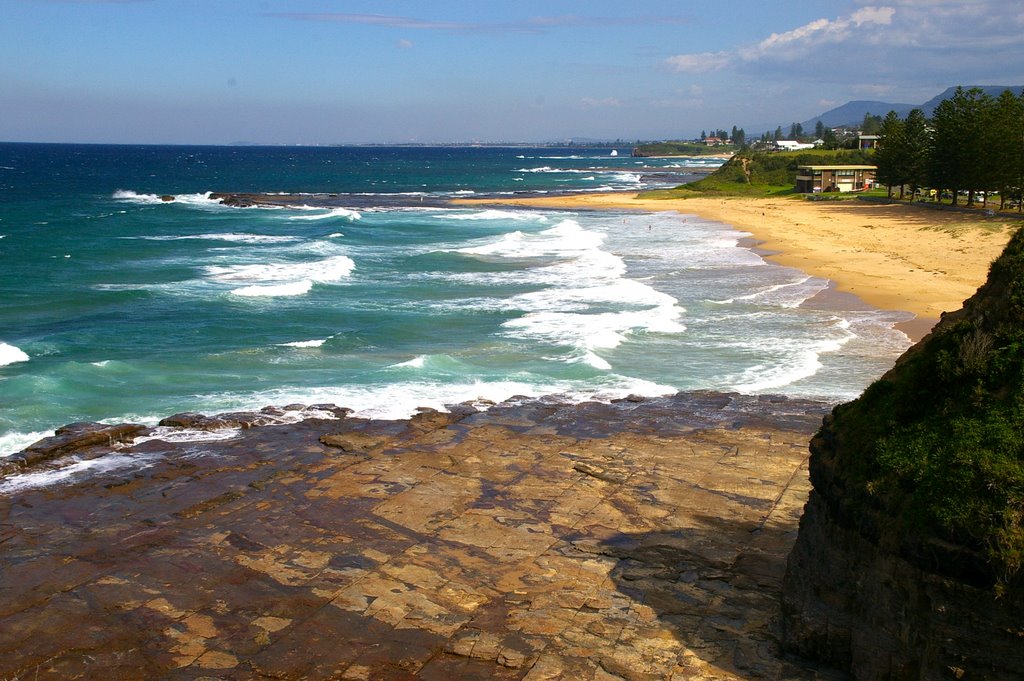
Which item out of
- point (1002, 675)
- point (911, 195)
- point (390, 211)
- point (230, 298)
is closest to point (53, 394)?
point (230, 298)

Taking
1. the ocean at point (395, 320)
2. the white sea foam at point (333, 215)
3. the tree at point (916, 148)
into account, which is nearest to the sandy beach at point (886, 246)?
the ocean at point (395, 320)

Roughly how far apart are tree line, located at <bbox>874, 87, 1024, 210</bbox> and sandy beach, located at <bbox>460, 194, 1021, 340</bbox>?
2.67m

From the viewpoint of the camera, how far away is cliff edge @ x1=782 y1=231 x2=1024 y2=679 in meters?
7.55

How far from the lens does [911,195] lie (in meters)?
67.3

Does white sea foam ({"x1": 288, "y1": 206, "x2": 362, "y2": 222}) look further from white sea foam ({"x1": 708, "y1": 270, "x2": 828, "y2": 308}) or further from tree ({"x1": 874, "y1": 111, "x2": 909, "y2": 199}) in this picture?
tree ({"x1": 874, "y1": 111, "x2": 909, "y2": 199})

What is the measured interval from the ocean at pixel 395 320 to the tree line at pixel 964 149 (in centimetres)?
1478

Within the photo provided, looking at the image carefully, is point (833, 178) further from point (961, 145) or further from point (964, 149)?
point (964, 149)

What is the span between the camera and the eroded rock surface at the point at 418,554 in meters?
10.1

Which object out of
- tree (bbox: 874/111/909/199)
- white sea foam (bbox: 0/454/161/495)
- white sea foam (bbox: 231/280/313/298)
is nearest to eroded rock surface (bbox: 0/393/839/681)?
white sea foam (bbox: 0/454/161/495)

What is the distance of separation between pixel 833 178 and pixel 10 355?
72665mm

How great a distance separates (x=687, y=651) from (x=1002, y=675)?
3223 millimetres

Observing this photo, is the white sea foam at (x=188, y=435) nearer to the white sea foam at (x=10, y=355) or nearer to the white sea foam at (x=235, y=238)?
the white sea foam at (x=10, y=355)

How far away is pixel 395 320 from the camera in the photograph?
105ft

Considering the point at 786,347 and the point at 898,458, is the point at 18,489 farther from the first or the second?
the point at 786,347
